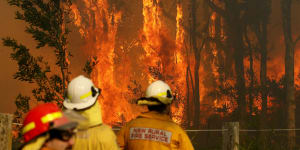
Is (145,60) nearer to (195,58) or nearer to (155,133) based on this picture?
(195,58)

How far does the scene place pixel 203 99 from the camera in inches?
1324

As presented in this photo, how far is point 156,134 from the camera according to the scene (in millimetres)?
4105

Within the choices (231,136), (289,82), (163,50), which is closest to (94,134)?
(231,136)

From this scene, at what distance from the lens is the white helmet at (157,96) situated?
4.39 metres

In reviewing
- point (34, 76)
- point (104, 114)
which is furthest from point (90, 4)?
point (34, 76)

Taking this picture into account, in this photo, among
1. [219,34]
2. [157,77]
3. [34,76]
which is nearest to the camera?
[34,76]

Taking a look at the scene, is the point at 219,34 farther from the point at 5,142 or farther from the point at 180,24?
the point at 5,142

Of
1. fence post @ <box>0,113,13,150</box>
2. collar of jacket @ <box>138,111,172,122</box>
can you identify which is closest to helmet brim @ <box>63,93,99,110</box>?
collar of jacket @ <box>138,111,172,122</box>

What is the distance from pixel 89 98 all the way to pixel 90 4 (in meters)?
32.1

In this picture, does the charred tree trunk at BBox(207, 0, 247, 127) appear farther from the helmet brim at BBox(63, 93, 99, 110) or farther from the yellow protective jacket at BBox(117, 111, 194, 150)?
the helmet brim at BBox(63, 93, 99, 110)

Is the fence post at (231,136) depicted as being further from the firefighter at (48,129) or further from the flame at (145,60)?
the flame at (145,60)

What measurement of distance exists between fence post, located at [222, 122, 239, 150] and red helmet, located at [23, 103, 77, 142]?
4.92 metres

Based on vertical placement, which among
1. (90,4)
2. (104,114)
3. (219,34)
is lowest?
(104,114)

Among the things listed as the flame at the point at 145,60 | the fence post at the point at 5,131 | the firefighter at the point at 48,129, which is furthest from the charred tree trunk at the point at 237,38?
the firefighter at the point at 48,129
